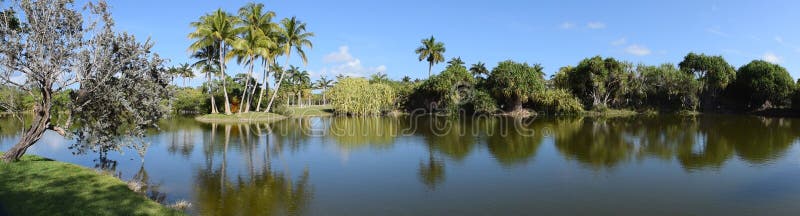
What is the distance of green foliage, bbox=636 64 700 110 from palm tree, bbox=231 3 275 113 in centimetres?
4358

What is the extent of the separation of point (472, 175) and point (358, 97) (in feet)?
137

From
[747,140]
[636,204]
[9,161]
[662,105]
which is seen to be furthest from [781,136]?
[9,161]

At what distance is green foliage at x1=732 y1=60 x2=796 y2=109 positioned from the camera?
50.9m

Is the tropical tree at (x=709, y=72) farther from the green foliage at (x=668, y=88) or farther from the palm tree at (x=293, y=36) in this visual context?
the palm tree at (x=293, y=36)

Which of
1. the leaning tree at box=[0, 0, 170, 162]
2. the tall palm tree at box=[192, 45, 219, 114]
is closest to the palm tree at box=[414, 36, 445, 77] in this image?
the tall palm tree at box=[192, 45, 219, 114]

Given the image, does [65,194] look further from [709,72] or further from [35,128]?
[709,72]

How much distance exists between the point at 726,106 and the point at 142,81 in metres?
66.6

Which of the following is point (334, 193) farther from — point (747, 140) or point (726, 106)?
point (726, 106)

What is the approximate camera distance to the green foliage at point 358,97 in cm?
5688

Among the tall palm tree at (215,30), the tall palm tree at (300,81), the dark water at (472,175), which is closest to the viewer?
the dark water at (472,175)

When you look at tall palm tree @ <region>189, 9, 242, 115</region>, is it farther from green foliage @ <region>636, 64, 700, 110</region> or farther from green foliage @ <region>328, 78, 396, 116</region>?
green foliage @ <region>636, 64, 700, 110</region>

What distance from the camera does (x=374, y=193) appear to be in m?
13.3

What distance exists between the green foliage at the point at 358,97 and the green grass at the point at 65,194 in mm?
43411

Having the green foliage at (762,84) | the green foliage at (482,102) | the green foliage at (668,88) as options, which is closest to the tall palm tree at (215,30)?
the green foliage at (482,102)
